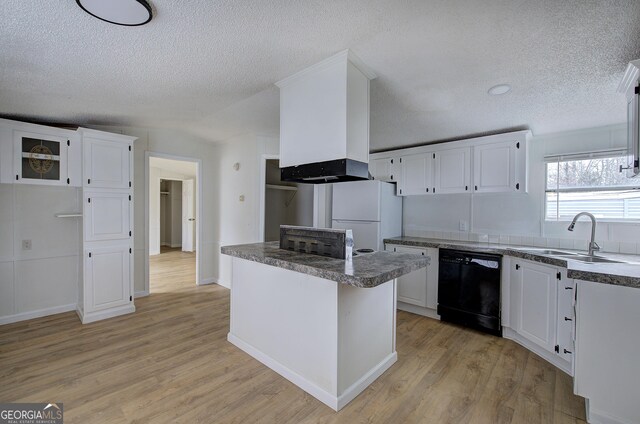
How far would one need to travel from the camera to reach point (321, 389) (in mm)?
1927

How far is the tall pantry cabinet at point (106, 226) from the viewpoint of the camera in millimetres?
3178

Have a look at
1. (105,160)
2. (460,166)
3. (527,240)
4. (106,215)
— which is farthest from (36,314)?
(527,240)

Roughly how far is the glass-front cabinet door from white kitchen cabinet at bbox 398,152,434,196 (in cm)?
416

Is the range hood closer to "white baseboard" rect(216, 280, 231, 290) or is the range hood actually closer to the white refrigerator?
the white refrigerator

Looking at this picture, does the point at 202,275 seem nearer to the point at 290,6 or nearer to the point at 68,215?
the point at 68,215

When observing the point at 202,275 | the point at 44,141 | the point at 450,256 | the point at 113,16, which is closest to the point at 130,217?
the point at 44,141

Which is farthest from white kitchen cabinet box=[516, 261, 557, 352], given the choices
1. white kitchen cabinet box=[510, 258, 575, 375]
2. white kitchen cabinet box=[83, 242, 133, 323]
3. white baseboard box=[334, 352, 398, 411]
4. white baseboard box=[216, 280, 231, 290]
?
white kitchen cabinet box=[83, 242, 133, 323]

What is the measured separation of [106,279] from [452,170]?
4415mm

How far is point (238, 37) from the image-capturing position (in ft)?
5.66

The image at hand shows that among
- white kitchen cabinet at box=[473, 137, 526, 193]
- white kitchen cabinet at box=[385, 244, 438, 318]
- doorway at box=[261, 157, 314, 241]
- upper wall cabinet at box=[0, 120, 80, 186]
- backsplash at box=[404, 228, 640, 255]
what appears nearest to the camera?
backsplash at box=[404, 228, 640, 255]

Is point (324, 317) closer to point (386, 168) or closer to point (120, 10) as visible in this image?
point (120, 10)

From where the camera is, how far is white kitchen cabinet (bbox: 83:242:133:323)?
319 cm

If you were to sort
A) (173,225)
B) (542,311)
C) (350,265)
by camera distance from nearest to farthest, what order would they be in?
(350,265) < (542,311) < (173,225)

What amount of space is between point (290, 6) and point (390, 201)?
2889 millimetres
